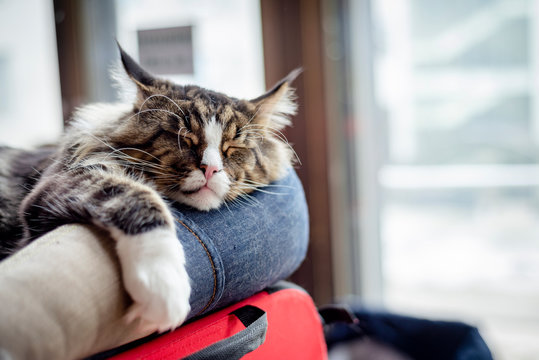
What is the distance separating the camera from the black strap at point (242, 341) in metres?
0.58

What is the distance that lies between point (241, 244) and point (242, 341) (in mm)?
164

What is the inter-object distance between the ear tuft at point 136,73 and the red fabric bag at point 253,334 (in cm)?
48

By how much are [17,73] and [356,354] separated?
7.85ft

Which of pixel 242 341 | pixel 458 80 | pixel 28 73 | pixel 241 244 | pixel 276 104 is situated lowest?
pixel 242 341

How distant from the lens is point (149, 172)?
0.79 meters

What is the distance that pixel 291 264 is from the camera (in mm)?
872

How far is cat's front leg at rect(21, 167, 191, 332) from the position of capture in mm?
514

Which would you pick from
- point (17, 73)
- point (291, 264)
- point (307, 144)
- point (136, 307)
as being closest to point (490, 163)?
point (307, 144)

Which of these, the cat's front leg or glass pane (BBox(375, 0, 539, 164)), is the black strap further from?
glass pane (BBox(375, 0, 539, 164))

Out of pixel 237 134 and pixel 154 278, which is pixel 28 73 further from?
pixel 154 278

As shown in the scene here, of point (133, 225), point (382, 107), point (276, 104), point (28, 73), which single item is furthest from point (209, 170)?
point (28, 73)

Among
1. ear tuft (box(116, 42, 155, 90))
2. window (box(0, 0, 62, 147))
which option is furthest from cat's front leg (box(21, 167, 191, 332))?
window (box(0, 0, 62, 147))

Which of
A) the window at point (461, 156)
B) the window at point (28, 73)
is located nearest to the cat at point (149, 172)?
the window at point (461, 156)

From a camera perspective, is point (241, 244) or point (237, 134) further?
point (237, 134)
